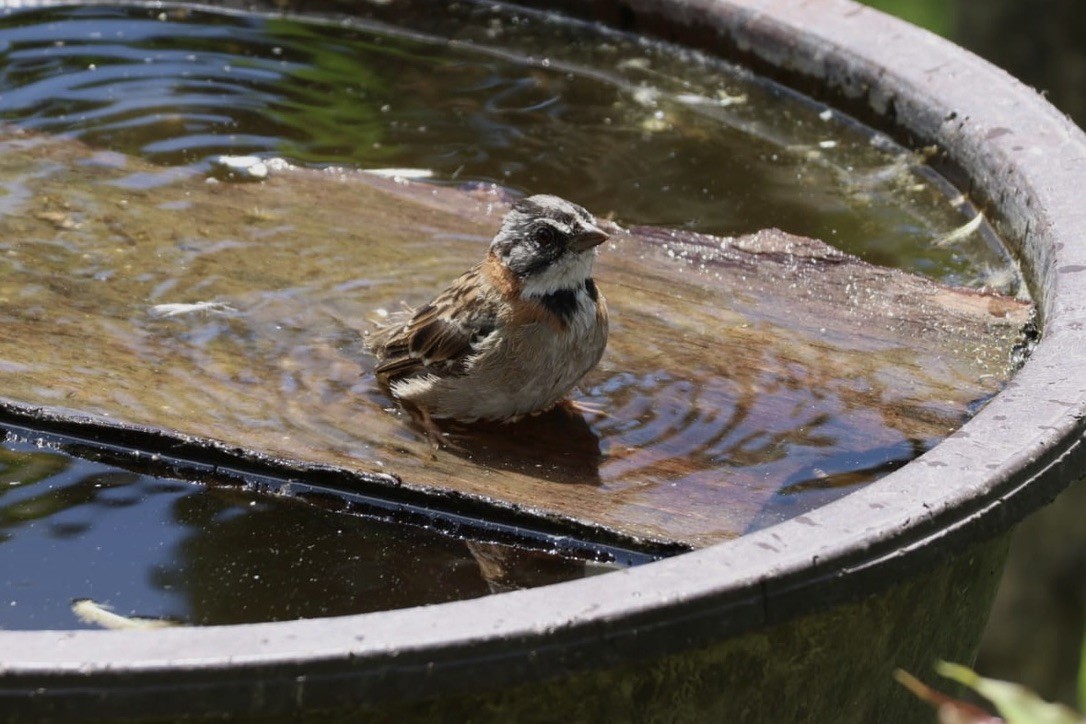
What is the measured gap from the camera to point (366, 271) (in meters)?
4.70

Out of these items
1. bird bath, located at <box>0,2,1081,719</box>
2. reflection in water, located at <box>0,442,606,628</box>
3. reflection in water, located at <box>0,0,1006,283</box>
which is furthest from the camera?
reflection in water, located at <box>0,0,1006,283</box>

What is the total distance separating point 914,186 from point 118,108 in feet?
10.1

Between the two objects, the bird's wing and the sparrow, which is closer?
the sparrow

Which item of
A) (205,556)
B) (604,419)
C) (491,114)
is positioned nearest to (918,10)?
(491,114)

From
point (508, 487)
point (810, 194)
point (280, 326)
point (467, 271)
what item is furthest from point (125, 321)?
point (810, 194)

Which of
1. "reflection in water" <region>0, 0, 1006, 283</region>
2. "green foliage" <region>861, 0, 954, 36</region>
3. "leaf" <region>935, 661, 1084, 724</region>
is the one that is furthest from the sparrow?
"green foliage" <region>861, 0, 954, 36</region>

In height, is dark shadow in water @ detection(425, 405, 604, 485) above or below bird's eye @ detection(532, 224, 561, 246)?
below

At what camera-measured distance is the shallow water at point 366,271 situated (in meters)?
3.37

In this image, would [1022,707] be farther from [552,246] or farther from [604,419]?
[552,246]

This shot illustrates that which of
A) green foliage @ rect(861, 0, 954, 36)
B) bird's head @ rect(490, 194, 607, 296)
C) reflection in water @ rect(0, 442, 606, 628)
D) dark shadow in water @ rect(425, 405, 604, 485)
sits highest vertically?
green foliage @ rect(861, 0, 954, 36)

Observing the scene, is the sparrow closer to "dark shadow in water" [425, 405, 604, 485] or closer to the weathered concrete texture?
"dark shadow in water" [425, 405, 604, 485]

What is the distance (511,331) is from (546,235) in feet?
1.01

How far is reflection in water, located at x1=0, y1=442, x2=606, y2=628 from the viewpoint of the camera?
310 cm

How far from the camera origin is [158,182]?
17.0 feet
